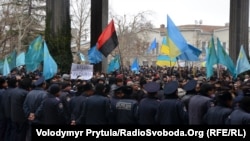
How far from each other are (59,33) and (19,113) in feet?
45.4

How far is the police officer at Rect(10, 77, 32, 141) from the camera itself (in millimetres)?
11719

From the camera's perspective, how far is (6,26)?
4934cm

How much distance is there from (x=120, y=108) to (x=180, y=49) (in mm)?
6214

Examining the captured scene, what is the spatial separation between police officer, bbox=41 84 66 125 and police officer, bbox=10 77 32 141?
1347mm

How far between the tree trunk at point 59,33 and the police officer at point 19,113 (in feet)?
40.9

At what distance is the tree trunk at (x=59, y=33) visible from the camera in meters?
24.7

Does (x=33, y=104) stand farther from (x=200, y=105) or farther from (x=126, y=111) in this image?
(x=200, y=105)

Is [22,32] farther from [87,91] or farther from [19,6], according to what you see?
[87,91]

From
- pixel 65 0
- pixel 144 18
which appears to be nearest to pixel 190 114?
pixel 65 0

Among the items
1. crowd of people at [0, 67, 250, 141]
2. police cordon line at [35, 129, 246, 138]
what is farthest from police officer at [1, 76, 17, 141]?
police cordon line at [35, 129, 246, 138]

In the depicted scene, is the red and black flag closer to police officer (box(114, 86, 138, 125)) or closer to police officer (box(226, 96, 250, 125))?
police officer (box(114, 86, 138, 125))

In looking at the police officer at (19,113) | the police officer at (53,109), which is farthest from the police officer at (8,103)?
the police officer at (53,109)

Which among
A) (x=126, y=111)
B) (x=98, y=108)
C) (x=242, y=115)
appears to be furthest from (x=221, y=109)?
(x=98, y=108)

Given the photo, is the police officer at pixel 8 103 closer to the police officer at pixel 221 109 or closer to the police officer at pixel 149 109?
the police officer at pixel 149 109
